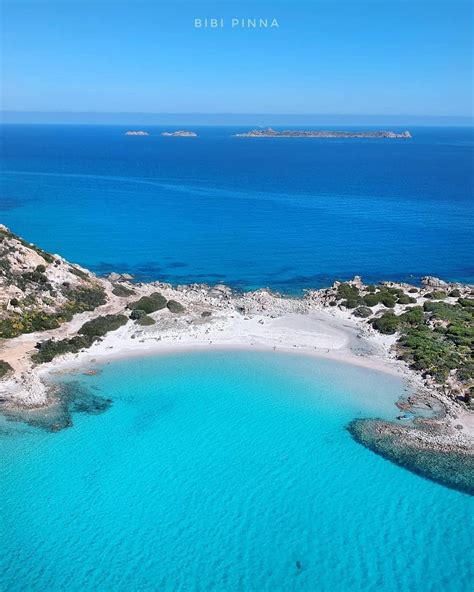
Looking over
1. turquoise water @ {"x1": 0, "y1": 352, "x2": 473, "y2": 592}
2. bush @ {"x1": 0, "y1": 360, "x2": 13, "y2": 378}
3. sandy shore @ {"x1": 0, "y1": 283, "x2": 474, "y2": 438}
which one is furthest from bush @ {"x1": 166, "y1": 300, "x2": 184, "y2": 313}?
bush @ {"x1": 0, "y1": 360, "x2": 13, "y2": 378}

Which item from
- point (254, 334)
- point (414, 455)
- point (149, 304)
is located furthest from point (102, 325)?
point (414, 455)

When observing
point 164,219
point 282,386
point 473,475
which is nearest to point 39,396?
point 282,386

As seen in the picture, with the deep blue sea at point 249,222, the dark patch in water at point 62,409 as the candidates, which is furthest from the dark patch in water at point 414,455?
the deep blue sea at point 249,222

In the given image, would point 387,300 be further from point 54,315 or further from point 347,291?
point 54,315

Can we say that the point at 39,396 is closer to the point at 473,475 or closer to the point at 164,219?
the point at 473,475

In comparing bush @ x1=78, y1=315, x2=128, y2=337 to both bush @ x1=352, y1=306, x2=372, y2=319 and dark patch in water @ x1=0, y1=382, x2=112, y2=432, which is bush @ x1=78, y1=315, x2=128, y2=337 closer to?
dark patch in water @ x1=0, y1=382, x2=112, y2=432

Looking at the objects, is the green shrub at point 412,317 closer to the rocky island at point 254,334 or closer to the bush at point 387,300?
the rocky island at point 254,334
